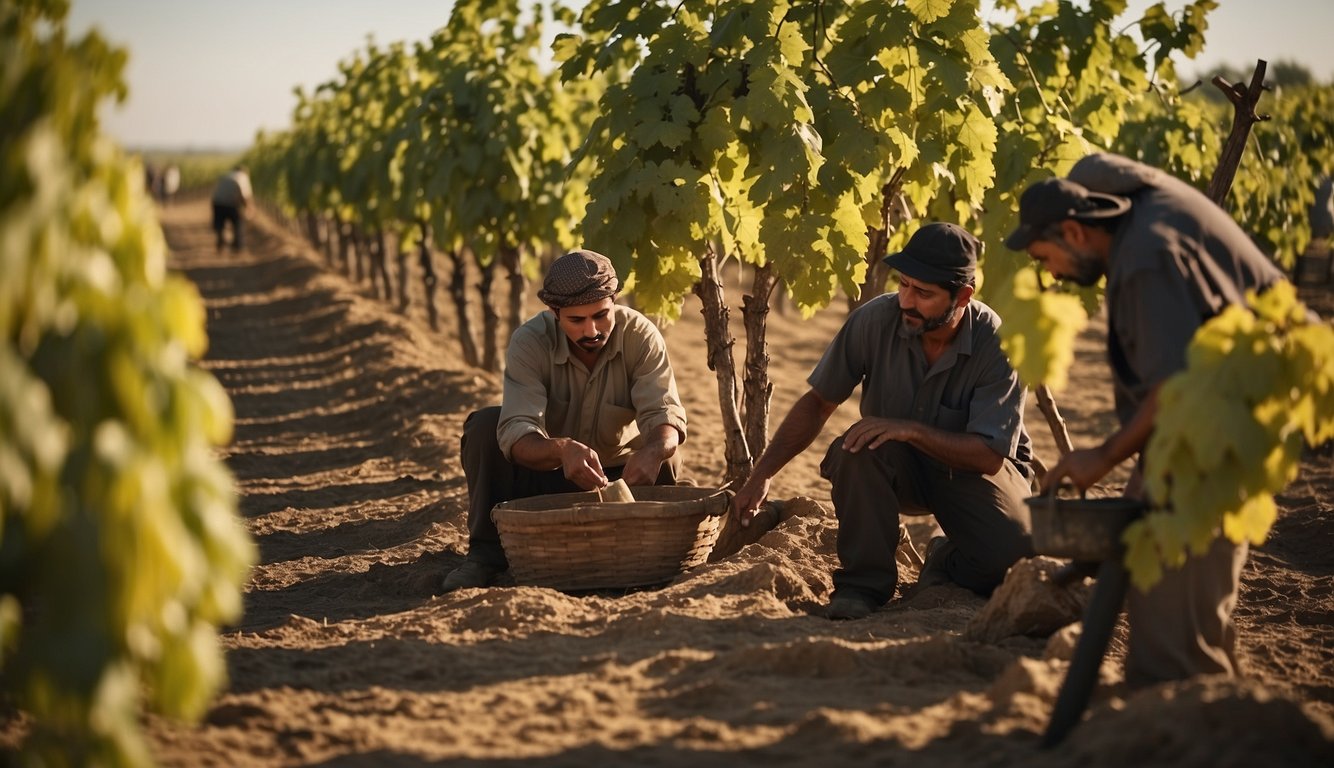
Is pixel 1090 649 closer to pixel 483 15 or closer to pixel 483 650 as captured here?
pixel 483 650

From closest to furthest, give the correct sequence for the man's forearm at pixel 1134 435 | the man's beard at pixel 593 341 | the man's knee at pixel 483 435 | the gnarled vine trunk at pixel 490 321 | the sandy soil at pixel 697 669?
the sandy soil at pixel 697 669 < the man's forearm at pixel 1134 435 < the man's beard at pixel 593 341 < the man's knee at pixel 483 435 < the gnarled vine trunk at pixel 490 321

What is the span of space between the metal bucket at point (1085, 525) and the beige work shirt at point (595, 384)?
2159 mm

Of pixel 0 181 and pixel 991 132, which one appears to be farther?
pixel 991 132

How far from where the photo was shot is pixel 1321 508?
7.30 meters

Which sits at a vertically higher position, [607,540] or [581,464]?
[581,464]

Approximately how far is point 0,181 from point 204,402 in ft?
1.64

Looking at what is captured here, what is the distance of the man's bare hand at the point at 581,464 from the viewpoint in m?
5.05

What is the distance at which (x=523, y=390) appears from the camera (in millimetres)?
5293

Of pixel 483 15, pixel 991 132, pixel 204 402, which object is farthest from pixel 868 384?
pixel 483 15

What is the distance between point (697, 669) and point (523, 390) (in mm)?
1673

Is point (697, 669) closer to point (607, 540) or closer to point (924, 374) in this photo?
point (607, 540)

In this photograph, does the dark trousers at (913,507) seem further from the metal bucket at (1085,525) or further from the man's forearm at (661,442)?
the metal bucket at (1085,525)

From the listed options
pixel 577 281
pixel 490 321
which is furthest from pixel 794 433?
pixel 490 321

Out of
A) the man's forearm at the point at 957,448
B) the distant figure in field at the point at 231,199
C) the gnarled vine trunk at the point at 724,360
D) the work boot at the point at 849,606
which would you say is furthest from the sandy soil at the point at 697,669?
the distant figure in field at the point at 231,199
